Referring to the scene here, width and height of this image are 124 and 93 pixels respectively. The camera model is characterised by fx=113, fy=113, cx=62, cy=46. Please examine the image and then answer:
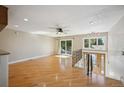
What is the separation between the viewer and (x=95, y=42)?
6.66 meters

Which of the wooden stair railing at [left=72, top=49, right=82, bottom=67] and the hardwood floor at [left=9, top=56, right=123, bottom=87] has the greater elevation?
the wooden stair railing at [left=72, top=49, right=82, bottom=67]

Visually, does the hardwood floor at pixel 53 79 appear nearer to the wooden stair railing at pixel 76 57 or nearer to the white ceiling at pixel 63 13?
the wooden stair railing at pixel 76 57

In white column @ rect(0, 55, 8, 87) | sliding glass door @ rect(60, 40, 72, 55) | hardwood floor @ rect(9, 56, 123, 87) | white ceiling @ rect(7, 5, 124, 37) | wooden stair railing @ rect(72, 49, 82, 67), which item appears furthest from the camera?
sliding glass door @ rect(60, 40, 72, 55)

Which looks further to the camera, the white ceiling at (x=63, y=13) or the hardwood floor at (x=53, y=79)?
the hardwood floor at (x=53, y=79)

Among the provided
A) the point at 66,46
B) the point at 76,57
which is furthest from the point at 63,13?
the point at 66,46

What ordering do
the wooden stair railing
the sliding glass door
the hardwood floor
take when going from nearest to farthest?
the hardwood floor
the wooden stair railing
the sliding glass door

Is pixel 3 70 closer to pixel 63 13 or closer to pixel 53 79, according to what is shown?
pixel 53 79

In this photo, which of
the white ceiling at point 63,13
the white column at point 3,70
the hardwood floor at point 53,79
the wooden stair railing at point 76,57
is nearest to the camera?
the white column at point 3,70

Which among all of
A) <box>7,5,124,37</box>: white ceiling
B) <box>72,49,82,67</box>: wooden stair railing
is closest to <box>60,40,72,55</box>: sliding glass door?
<box>72,49,82,67</box>: wooden stair railing

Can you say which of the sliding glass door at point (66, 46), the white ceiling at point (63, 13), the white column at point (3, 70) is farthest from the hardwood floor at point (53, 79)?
the sliding glass door at point (66, 46)

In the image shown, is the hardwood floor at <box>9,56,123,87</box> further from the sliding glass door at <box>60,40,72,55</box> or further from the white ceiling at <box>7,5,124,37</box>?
the sliding glass door at <box>60,40,72,55</box>

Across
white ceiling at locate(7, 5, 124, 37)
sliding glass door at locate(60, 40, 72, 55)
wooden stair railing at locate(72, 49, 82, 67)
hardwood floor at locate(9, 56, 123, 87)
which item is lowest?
hardwood floor at locate(9, 56, 123, 87)
